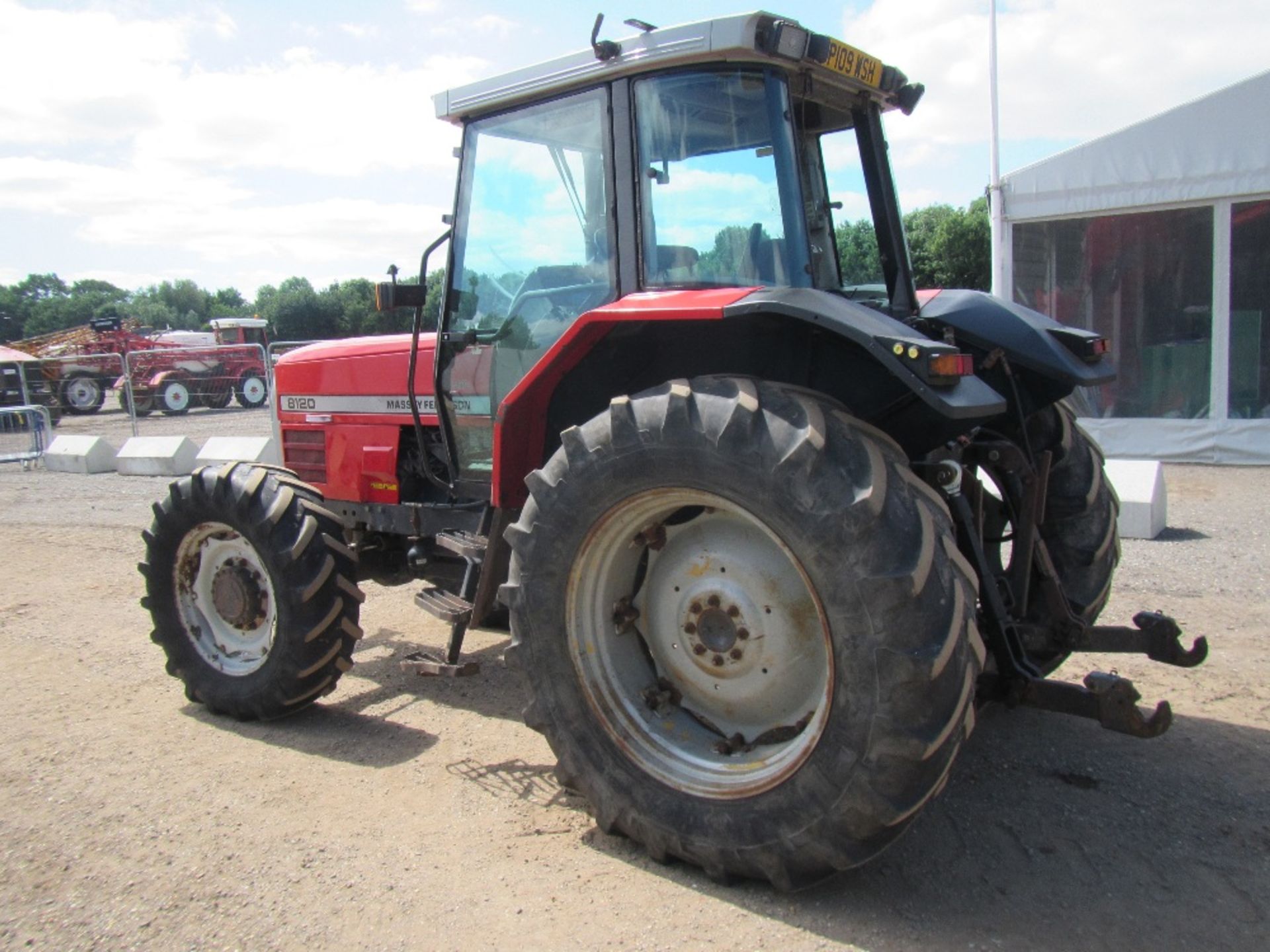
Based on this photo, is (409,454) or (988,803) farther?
(409,454)

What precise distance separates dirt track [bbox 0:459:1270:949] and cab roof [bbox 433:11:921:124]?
8.13ft

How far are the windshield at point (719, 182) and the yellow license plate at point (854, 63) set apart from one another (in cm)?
27

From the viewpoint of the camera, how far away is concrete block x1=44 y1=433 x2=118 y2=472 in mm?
14352

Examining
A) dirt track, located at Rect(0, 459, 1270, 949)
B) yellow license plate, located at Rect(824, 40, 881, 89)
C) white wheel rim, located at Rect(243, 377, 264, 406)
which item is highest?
yellow license plate, located at Rect(824, 40, 881, 89)

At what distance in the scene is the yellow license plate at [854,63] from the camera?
3404 mm

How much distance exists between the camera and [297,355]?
519 cm

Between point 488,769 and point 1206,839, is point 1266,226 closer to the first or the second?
point 1206,839

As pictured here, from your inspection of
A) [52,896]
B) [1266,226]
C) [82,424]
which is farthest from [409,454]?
[82,424]

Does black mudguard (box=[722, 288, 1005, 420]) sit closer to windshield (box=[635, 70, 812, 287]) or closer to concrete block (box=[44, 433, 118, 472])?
windshield (box=[635, 70, 812, 287])

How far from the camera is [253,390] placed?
977 inches

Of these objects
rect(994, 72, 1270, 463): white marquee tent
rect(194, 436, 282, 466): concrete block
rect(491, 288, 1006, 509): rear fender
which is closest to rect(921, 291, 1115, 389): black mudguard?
rect(491, 288, 1006, 509): rear fender

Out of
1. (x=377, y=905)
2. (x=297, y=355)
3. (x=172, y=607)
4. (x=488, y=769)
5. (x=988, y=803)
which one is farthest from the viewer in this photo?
(x=297, y=355)

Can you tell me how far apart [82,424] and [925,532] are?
24.1m

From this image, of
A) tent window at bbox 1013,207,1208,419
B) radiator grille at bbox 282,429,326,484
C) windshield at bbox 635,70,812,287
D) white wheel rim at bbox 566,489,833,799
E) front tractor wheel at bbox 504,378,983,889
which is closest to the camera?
front tractor wheel at bbox 504,378,983,889
